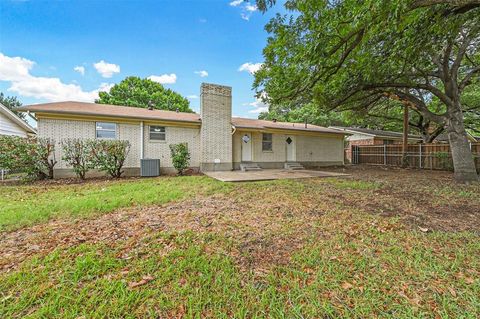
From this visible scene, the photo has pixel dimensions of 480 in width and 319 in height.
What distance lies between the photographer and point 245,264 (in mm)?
2314

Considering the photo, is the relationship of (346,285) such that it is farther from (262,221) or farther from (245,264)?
(262,221)

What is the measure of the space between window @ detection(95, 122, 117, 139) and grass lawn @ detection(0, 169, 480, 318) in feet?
20.8

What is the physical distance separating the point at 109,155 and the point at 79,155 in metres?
1.08

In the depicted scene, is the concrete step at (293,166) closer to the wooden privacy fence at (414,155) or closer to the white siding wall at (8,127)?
the wooden privacy fence at (414,155)

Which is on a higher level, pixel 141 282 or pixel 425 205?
pixel 425 205

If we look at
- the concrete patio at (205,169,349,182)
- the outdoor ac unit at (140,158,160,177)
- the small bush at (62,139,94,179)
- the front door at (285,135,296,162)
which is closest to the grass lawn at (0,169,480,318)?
the concrete patio at (205,169,349,182)

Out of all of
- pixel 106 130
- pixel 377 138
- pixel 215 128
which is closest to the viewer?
pixel 106 130

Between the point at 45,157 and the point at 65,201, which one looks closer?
the point at 65,201

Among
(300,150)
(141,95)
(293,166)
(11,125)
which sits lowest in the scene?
(293,166)

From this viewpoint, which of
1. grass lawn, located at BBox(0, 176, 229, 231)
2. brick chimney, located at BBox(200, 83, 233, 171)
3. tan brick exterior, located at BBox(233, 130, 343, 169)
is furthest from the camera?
tan brick exterior, located at BBox(233, 130, 343, 169)

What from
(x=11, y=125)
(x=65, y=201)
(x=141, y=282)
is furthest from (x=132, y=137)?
(x=11, y=125)

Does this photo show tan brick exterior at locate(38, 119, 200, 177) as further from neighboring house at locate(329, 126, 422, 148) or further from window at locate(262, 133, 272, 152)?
neighboring house at locate(329, 126, 422, 148)

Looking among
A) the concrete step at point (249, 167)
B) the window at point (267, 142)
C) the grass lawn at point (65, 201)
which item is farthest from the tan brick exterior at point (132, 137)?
the window at point (267, 142)

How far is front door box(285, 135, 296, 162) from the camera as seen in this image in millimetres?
13688
